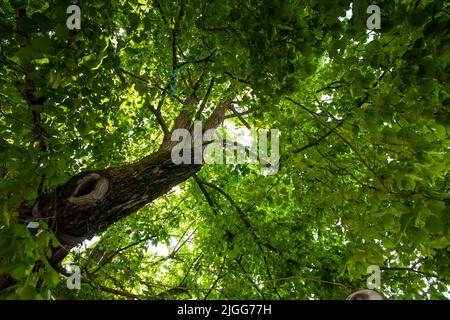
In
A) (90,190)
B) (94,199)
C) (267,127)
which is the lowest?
(94,199)

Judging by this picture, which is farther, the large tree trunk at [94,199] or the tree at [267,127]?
the large tree trunk at [94,199]

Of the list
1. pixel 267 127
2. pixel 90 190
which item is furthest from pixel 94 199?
pixel 267 127

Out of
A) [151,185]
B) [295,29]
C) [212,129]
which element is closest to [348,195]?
[295,29]

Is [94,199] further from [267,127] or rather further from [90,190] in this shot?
[267,127]

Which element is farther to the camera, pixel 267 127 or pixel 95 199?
pixel 267 127

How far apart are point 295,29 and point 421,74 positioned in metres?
0.76

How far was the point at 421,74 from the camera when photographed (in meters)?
1.70

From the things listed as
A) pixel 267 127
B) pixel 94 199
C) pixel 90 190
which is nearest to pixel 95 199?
pixel 94 199

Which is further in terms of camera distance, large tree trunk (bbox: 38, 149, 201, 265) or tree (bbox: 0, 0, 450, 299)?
large tree trunk (bbox: 38, 149, 201, 265)

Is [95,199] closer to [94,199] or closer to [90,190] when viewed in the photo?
[94,199]

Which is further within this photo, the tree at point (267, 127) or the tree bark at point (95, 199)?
the tree bark at point (95, 199)

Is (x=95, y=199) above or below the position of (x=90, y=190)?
below

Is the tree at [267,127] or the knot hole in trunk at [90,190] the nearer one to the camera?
the tree at [267,127]
